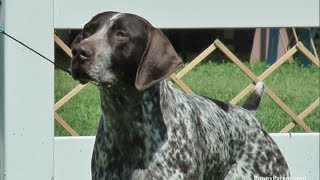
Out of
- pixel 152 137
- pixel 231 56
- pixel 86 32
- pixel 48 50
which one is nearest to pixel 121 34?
pixel 86 32

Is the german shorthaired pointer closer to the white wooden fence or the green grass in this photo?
the white wooden fence

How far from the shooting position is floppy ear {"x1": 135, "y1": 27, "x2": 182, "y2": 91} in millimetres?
4230

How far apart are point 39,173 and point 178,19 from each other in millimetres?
1335

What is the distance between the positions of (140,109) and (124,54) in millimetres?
336

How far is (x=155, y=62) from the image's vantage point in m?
4.27

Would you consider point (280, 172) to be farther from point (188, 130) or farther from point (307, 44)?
point (307, 44)

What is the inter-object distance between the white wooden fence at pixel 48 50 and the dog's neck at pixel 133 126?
1575mm

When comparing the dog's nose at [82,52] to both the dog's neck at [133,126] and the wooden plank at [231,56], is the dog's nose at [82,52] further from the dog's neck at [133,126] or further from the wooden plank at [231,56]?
the wooden plank at [231,56]

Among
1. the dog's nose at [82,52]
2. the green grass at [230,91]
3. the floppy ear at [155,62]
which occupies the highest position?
the dog's nose at [82,52]

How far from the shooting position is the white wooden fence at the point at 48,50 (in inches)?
232

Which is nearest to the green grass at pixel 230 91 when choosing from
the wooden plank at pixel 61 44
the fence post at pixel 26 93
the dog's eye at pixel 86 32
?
the wooden plank at pixel 61 44

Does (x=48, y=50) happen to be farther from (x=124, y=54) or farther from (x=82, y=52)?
(x=82, y=52)

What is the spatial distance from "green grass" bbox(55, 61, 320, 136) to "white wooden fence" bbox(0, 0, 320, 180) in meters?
0.90

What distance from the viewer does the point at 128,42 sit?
4.24m
